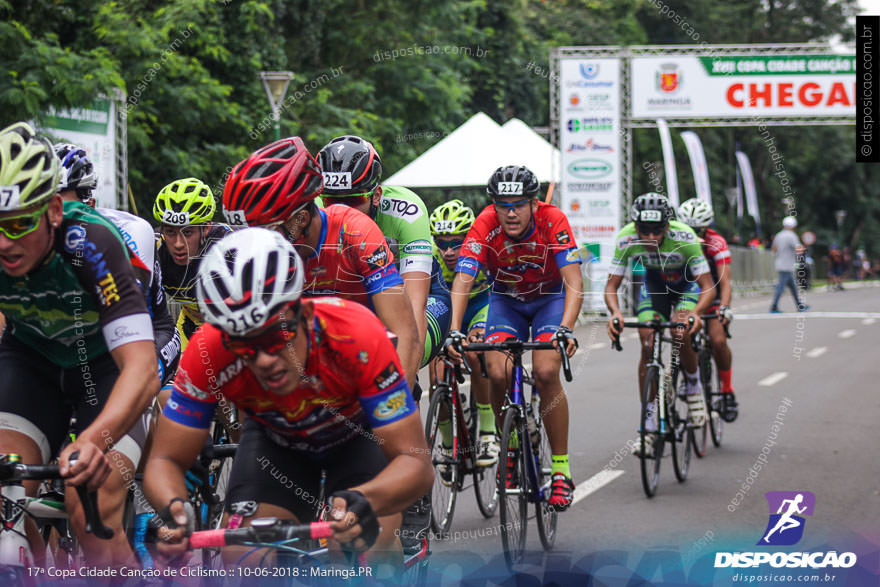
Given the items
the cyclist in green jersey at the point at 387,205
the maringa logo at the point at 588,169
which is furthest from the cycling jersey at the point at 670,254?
the maringa logo at the point at 588,169

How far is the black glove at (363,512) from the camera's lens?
2697 mm

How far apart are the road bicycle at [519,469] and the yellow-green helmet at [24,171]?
10.0 feet

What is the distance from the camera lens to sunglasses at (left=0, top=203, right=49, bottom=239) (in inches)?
126

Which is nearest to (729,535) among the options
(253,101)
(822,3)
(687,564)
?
(687,564)

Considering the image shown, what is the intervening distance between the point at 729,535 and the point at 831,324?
1896 cm

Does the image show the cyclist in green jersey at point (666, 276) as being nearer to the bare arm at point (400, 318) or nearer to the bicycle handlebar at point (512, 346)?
the bicycle handlebar at point (512, 346)

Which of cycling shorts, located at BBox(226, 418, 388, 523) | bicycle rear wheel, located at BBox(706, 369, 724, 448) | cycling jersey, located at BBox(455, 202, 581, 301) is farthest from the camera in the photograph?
bicycle rear wheel, located at BBox(706, 369, 724, 448)

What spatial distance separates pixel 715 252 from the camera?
9.70 metres

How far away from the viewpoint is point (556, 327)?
6.55 meters

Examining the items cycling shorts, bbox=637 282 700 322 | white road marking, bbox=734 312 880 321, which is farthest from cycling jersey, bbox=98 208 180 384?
white road marking, bbox=734 312 880 321

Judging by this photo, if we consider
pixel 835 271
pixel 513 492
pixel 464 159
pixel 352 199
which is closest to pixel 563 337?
pixel 513 492

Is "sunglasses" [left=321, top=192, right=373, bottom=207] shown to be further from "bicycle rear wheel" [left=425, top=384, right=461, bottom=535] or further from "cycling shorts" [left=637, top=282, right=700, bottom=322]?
"cycling shorts" [left=637, top=282, right=700, bottom=322]

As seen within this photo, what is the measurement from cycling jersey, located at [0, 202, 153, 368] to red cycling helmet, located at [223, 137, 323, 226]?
45cm

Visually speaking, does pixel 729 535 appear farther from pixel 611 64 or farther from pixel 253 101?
pixel 611 64
